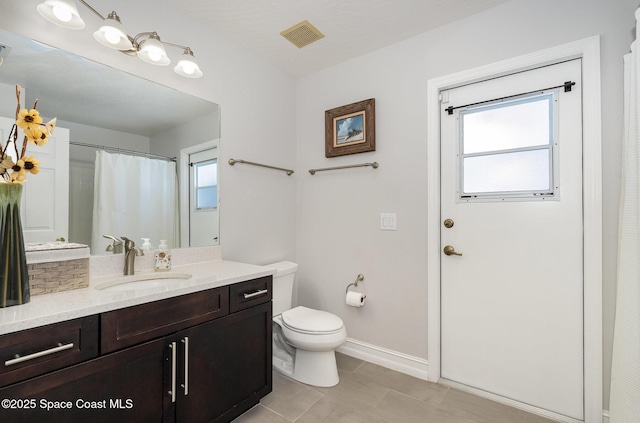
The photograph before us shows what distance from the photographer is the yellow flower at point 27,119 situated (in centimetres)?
116

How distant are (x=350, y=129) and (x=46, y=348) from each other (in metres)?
2.20

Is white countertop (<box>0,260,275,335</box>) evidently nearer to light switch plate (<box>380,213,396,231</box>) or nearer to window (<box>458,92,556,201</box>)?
light switch plate (<box>380,213,396,231</box>)

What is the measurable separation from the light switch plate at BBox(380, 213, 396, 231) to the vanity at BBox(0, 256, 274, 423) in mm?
1003

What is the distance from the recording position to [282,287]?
229 cm

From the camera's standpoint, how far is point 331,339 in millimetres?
1912

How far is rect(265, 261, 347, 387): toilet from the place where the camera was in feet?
6.33

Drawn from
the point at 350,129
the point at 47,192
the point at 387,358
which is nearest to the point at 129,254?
the point at 47,192

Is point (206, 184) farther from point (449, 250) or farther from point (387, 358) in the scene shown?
point (387, 358)

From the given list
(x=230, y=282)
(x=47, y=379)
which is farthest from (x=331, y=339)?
(x=47, y=379)

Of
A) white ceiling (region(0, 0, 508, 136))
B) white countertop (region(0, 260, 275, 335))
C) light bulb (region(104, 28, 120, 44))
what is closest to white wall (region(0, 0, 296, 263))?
white ceiling (region(0, 0, 508, 136))

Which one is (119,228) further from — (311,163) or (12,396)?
(311,163)

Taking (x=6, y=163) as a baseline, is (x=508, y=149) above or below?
above

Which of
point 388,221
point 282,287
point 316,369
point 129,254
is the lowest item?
point 316,369

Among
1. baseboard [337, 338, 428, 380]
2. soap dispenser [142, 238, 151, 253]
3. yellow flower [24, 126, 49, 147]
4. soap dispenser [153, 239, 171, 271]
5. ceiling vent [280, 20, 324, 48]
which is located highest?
ceiling vent [280, 20, 324, 48]
